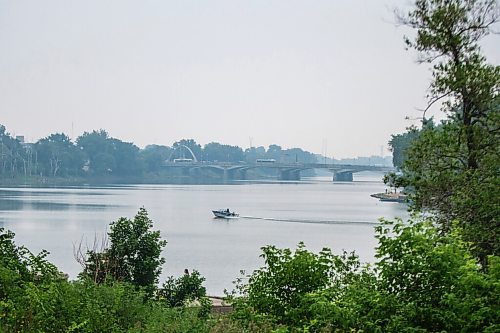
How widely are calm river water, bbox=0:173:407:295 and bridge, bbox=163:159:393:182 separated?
28716 mm

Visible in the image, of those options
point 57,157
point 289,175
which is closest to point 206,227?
point 57,157

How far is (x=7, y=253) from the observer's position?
420 inches

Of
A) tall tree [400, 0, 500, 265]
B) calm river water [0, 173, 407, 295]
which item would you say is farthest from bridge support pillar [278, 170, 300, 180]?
tall tree [400, 0, 500, 265]

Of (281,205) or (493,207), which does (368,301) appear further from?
(281,205)

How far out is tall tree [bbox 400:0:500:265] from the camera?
10852 mm

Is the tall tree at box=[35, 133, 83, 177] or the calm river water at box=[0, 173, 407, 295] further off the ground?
the tall tree at box=[35, 133, 83, 177]

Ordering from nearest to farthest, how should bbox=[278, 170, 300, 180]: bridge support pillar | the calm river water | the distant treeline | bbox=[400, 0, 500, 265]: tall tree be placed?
1. bbox=[400, 0, 500, 265]: tall tree
2. the calm river water
3. the distant treeline
4. bbox=[278, 170, 300, 180]: bridge support pillar

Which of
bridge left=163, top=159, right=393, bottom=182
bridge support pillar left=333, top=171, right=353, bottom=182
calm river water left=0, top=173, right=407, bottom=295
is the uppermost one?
bridge left=163, top=159, right=393, bottom=182

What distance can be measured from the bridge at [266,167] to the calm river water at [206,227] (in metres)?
28.7

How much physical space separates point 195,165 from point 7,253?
96.1 metres

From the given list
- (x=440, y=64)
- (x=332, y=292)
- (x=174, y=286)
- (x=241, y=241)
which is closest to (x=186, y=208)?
(x=241, y=241)

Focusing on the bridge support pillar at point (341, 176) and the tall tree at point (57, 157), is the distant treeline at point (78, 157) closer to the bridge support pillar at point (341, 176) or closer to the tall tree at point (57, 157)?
the tall tree at point (57, 157)

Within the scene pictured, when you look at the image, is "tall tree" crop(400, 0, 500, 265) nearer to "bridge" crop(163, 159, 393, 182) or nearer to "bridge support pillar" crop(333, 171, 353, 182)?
"bridge" crop(163, 159, 393, 182)

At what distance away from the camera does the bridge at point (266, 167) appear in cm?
9738
